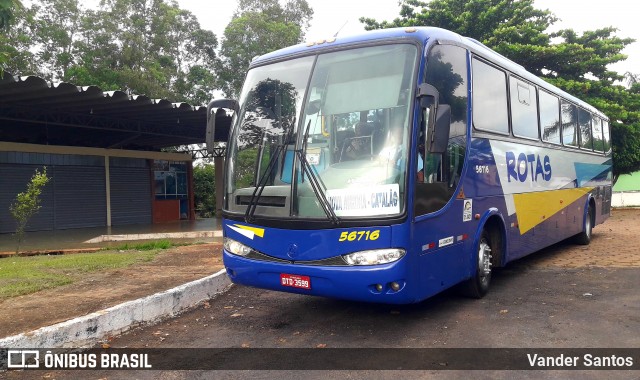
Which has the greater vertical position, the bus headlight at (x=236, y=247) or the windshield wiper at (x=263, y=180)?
the windshield wiper at (x=263, y=180)

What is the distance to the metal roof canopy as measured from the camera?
45.9 ft

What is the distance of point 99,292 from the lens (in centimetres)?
661

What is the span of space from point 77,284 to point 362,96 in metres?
4.94

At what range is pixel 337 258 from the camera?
185 inches

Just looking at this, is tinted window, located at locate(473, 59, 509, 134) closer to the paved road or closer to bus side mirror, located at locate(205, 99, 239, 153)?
the paved road

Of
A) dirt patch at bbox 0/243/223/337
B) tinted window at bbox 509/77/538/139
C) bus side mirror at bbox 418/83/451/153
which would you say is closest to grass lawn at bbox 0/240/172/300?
dirt patch at bbox 0/243/223/337

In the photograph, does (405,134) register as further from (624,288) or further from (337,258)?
(624,288)

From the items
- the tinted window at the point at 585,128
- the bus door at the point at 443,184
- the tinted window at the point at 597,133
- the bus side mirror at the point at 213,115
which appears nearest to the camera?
the bus door at the point at 443,184

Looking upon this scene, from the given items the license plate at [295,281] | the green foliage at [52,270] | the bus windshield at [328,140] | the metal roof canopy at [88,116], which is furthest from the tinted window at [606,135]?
the metal roof canopy at [88,116]

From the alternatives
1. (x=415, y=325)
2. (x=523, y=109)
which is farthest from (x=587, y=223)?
(x=415, y=325)

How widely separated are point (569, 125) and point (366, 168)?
654 cm

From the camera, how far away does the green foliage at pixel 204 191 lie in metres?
30.1

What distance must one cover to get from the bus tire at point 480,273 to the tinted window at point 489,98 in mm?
1371

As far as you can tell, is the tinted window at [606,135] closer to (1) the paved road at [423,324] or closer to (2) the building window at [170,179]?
(1) the paved road at [423,324]
